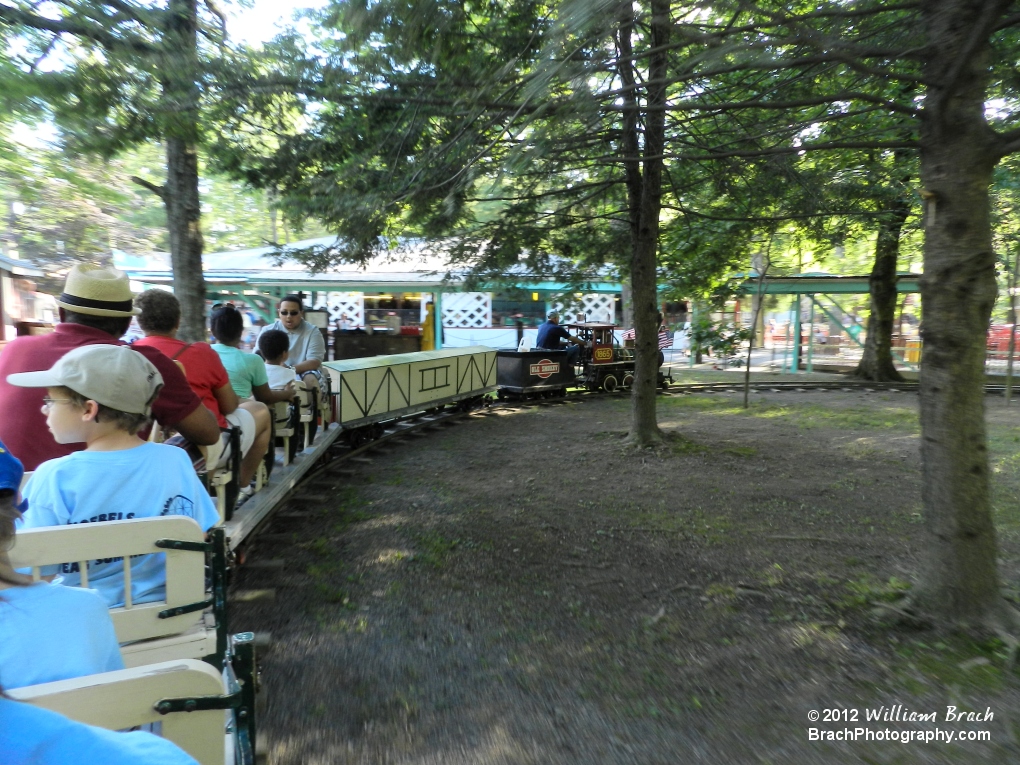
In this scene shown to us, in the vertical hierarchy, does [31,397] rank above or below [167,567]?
above

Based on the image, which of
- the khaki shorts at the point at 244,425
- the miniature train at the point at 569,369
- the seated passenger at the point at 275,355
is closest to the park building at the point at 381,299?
the miniature train at the point at 569,369

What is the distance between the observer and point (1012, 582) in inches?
190

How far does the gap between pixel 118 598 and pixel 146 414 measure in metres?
0.66

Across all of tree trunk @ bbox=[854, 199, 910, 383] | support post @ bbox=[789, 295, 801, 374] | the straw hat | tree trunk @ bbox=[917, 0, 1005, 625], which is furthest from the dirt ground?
support post @ bbox=[789, 295, 801, 374]

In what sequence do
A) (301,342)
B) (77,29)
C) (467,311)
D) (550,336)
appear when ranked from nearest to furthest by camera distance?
(77,29), (301,342), (550,336), (467,311)

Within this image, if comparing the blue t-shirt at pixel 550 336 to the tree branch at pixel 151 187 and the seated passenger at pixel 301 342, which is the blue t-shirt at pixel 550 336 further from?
the tree branch at pixel 151 187

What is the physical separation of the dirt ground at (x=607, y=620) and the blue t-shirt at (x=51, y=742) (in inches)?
86.4

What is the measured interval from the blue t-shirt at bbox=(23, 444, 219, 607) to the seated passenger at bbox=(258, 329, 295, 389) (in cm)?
433

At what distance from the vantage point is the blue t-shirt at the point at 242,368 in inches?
221

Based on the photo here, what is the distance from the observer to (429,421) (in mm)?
12828

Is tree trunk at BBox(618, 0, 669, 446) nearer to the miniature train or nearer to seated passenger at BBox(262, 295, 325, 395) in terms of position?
seated passenger at BBox(262, 295, 325, 395)

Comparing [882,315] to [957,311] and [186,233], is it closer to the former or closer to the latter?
[957,311]

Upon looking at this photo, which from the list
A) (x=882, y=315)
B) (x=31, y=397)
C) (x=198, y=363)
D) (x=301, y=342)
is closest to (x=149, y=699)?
(x=31, y=397)

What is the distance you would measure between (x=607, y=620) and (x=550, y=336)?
42.2 feet
